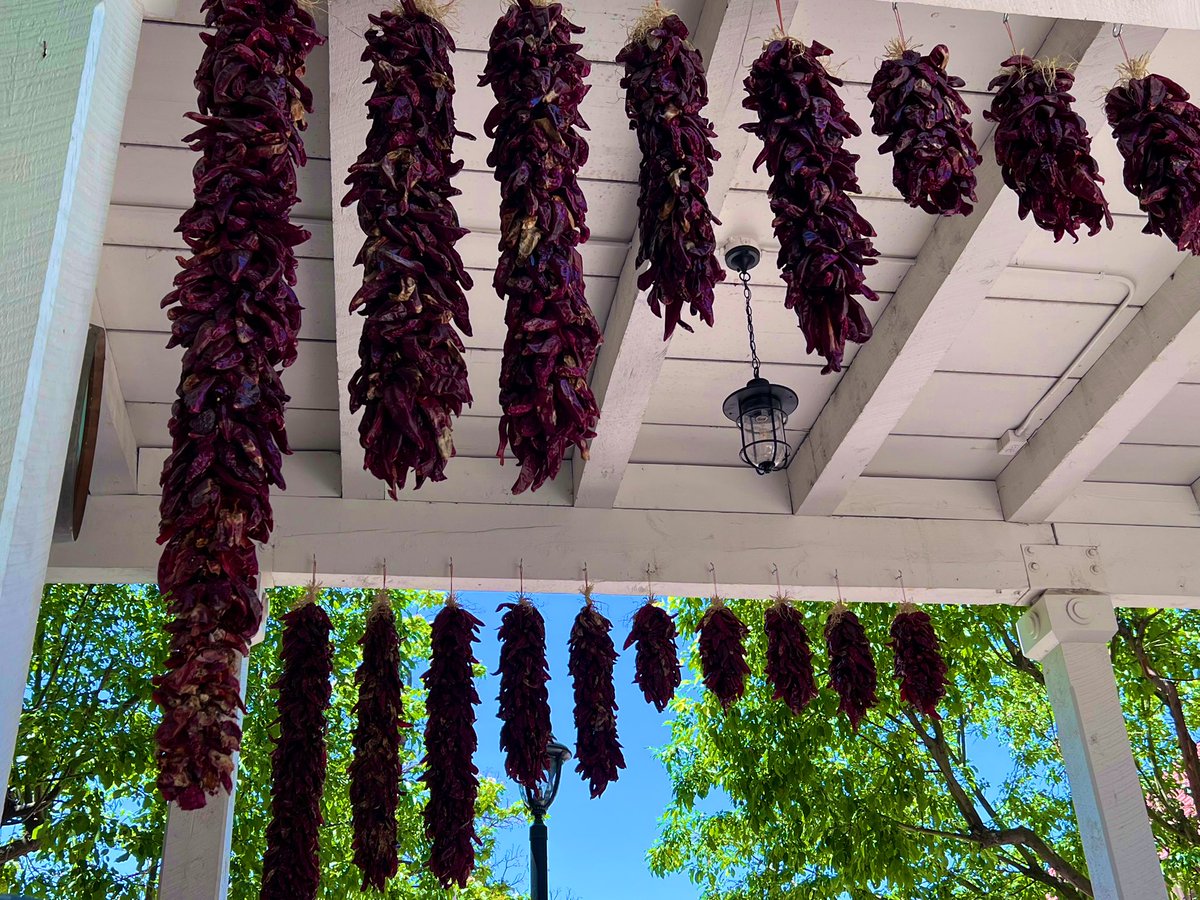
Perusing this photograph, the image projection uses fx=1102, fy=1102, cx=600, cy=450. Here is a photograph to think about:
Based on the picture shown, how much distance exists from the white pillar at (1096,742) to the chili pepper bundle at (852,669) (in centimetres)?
91

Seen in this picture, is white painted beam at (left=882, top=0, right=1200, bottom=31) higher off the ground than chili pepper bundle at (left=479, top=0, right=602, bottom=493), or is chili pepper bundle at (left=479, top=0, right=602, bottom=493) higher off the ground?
white painted beam at (left=882, top=0, right=1200, bottom=31)

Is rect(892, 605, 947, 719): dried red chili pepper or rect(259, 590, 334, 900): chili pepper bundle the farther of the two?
rect(892, 605, 947, 719): dried red chili pepper

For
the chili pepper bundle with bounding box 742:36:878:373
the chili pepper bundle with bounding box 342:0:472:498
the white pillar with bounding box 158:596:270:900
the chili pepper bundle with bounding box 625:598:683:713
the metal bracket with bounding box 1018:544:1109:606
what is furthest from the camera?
the metal bracket with bounding box 1018:544:1109:606

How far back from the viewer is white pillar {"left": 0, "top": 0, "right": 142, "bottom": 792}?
1.51 meters

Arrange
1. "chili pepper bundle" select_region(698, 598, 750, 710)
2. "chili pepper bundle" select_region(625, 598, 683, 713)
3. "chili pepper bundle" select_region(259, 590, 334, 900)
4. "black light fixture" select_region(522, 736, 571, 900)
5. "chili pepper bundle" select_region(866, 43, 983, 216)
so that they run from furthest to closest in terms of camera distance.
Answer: "black light fixture" select_region(522, 736, 571, 900) < "chili pepper bundle" select_region(698, 598, 750, 710) < "chili pepper bundle" select_region(625, 598, 683, 713) < "chili pepper bundle" select_region(259, 590, 334, 900) < "chili pepper bundle" select_region(866, 43, 983, 216)

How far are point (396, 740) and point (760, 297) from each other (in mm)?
2283

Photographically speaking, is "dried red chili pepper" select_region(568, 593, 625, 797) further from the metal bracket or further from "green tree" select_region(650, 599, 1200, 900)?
"green tree" select_region(650, 599, 1200, 900)

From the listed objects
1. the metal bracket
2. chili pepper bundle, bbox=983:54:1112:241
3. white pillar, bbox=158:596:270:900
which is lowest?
white pillar, bbox=158:596:270:900

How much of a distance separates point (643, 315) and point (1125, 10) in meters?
1.88

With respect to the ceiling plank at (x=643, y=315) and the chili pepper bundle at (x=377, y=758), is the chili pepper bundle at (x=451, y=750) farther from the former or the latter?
the ceiling plank at (x=643, y=315)

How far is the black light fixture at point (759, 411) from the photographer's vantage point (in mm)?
4098

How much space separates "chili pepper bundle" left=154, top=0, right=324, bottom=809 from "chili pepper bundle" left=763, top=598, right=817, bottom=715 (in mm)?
3257

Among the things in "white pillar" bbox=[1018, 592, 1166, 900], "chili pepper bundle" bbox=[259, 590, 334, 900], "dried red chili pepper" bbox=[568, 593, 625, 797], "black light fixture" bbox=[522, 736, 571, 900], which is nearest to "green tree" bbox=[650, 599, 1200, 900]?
"white pillar" bbox=[1018, 592, 1166, 900]

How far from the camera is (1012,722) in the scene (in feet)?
32.8
